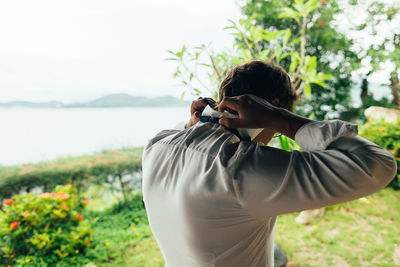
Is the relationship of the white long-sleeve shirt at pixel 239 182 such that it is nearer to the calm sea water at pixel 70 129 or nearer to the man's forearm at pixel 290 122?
the man's forearm at pixel 290 122

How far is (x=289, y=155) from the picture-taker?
50cm

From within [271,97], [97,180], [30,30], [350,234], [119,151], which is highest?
[30,30]

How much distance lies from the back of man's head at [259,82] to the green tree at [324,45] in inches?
194

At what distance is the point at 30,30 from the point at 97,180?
6.17 ft

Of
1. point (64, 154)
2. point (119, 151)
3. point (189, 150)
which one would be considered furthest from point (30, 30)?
point (189, 150)

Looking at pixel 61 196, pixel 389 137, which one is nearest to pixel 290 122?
pixel 61 196

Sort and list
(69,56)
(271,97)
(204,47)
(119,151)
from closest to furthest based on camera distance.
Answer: (271,97)
(204,47)
(69,56)
(119,151)

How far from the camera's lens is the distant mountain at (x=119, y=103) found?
10.4ft

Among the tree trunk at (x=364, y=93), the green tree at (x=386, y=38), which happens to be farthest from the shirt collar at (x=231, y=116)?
the tree trunk at (x=364, y=93)

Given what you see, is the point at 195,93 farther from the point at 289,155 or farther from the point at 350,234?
the point at 350,234

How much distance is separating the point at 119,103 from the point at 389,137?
4089 mm

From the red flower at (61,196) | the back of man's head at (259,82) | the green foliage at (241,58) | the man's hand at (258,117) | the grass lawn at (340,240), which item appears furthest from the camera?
the red flower at (61,196)

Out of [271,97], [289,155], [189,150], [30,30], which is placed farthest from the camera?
[30,30]

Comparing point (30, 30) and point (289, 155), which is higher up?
point (30, 30)
